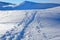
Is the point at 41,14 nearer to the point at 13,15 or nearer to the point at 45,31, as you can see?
the point at 13,15

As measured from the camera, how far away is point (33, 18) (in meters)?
6.86

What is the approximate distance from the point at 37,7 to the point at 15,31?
4.31 metres

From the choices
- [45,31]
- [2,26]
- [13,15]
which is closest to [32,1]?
[13,15]

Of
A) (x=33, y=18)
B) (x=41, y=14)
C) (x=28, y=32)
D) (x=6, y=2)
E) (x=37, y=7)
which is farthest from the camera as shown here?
(x=6, y=2)

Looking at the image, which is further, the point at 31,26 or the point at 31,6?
the point at 31,6

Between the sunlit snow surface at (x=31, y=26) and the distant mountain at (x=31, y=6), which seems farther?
the distant mountain at (x=31, y=6)

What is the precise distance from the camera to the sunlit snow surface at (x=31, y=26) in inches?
198

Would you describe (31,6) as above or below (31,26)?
below

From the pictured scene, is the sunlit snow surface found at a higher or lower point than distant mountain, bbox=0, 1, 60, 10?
higher

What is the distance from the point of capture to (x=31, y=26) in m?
5.94

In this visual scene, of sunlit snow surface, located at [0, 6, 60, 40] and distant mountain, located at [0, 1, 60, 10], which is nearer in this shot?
sunlit snow surface, located at [0, 6, 60, 40]

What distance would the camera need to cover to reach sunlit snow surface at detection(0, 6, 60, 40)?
16.5 ft

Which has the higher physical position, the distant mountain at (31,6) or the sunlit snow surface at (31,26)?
the sunlit snow surface at (31,26)

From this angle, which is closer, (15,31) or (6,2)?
(15,31)
